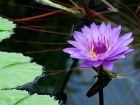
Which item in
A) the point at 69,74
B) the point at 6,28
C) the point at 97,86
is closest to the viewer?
the point at 97,86

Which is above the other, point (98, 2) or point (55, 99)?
point (98, 2)

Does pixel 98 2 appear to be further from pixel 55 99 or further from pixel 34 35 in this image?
pixel 55 99

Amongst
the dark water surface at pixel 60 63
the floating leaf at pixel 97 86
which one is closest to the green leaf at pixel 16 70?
the dark water surface at pixel 60 63

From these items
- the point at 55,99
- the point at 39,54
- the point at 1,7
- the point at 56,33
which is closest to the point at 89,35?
the point at 55,99

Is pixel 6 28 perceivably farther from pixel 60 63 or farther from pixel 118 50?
pixel 118 50

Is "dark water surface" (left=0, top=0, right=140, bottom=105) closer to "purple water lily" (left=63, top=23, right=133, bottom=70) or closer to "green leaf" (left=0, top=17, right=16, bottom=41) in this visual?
"green leaf" (left=0, top=17, right=16, bottom=41)

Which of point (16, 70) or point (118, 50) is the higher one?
point (16, 70)

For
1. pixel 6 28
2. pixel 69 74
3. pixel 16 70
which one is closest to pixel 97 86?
pixel 69 74
